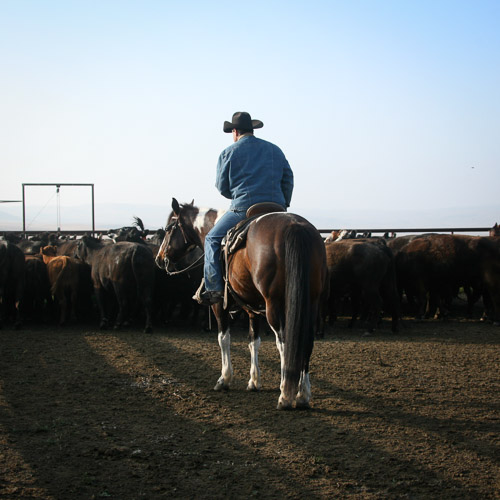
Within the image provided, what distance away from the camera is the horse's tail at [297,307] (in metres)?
5.15

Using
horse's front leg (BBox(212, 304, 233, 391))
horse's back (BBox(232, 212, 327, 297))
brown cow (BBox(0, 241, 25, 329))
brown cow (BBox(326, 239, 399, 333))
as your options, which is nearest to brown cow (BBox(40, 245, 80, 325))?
brown cow (BBox(0, 241, 25, 329))

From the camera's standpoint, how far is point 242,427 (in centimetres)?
533

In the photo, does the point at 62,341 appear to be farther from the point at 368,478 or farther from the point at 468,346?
the point at 368,478

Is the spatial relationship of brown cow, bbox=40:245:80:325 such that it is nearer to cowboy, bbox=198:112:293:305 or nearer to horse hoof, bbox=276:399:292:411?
cowboy, bbox=198:112:293:305

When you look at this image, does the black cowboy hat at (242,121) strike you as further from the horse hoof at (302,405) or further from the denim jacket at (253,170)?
the horse hoof at (302,405)

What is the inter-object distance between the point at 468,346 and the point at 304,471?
6.43 meters

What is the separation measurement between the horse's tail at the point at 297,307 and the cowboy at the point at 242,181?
3.94ft

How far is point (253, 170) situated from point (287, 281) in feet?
5.33

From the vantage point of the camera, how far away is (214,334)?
11.6 meters

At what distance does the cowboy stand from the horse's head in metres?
1.26

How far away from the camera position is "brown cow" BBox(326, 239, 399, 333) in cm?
1180

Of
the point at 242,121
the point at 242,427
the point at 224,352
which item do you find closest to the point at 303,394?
the point at 242,427

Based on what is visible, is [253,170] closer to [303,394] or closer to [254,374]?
[254,374]

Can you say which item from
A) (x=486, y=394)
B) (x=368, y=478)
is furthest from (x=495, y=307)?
(x=368, y=478)
